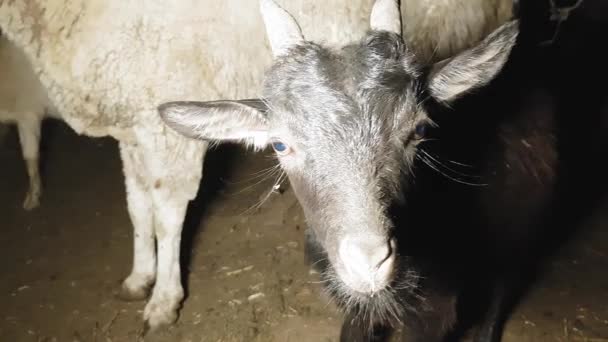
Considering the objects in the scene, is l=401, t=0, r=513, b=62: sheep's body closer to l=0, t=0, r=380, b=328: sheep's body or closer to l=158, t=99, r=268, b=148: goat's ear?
l=0, t=0, r=380, b=328: sheep's body

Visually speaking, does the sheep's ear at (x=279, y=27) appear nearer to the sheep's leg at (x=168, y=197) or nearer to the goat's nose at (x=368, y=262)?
the goat's nose at (x=368, y=262)

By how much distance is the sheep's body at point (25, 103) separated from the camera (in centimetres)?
600

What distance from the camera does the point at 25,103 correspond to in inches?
242

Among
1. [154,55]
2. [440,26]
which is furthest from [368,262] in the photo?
[440,26]

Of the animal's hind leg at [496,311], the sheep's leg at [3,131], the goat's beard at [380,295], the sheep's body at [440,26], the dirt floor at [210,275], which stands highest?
the sheep's body at [440,26]

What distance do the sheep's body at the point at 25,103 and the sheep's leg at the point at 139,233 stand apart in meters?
2.21

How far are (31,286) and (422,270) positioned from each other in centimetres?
372

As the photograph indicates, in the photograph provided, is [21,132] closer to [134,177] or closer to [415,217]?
[134,177]

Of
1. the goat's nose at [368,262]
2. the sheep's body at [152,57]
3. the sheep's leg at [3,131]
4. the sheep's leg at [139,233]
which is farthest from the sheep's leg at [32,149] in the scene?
the goat's nose at [368,262]

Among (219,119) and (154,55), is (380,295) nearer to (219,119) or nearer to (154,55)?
(219,119)

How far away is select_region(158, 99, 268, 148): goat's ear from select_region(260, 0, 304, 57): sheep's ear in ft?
1.07

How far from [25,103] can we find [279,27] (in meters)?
4.71

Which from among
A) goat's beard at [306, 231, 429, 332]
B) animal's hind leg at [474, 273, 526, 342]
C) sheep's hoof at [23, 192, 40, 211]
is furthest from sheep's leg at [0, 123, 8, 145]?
animal's hind leg at [474, 273, 526, 342]

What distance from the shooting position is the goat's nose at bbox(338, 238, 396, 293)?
6.61 feet
